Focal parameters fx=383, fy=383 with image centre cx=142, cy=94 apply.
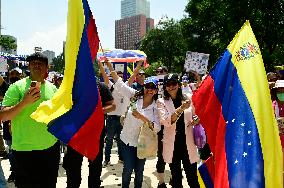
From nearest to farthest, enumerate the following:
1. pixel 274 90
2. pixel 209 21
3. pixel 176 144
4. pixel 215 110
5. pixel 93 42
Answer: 1. pixel 215 110
2. pixel 93 42
3. pixel 274 90
4. pixel 176 144
5. pixel 209 21

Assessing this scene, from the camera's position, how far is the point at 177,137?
4910 millimetres

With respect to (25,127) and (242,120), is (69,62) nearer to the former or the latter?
(25,127)

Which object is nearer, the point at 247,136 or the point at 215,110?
the point at 247,136

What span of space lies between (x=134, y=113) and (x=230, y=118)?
2237mm

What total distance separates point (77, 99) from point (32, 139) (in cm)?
68

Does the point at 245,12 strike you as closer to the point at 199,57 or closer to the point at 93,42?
the point at 199,57

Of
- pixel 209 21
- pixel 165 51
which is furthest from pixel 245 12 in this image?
pixel 165 51

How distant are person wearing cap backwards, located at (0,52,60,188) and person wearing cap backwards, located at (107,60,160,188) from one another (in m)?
1.26

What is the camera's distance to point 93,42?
12.5ft

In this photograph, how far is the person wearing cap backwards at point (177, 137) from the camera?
4863 mm

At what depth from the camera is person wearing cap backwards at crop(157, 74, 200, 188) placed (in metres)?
4.86

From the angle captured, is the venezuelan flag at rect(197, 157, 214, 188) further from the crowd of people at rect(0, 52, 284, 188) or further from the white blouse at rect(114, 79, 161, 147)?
the white blouse at rect(114, 79, 161, 147)

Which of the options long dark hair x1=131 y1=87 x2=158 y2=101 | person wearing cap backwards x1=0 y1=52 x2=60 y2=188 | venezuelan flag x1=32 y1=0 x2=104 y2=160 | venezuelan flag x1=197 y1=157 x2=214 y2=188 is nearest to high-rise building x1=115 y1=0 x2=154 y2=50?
long dark hair x1=131 y1=87 x2=158 y2=101

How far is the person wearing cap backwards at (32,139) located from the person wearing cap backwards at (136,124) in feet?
4.12
